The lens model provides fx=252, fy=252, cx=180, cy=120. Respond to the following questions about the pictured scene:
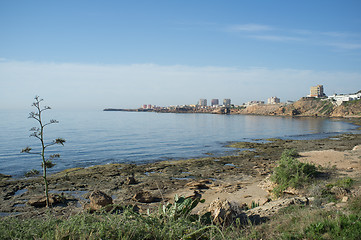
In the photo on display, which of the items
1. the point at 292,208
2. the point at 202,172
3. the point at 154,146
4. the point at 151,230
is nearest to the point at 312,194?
the point at 292,208

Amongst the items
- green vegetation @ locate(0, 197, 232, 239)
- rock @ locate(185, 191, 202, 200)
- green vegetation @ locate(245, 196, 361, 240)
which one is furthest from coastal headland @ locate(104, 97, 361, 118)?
green vegetation @ locate(0, 197, 232, 239)

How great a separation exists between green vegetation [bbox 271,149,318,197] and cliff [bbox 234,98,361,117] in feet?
360

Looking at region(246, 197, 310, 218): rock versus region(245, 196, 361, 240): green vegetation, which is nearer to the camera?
region(245, 196, 361, 240): green vegetation

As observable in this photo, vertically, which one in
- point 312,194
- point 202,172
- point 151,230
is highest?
point 151,230

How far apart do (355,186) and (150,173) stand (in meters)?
13.5

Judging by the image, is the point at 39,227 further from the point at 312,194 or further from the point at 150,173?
the point at 150,173

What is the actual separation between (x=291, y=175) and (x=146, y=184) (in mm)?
8891

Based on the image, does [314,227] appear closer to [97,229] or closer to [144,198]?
[97,229]

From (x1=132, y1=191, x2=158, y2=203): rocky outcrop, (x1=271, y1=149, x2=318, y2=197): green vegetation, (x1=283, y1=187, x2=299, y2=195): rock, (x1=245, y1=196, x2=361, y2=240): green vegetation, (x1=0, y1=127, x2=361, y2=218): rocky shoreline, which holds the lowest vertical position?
(x1=0, y1=127, x2=361, y2=218): rocky shoreline

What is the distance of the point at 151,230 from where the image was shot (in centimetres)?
422

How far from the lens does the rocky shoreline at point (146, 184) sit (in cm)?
1273

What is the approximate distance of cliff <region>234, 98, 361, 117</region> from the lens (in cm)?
10772

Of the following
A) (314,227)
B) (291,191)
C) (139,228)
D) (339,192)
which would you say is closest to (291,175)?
(291,191)

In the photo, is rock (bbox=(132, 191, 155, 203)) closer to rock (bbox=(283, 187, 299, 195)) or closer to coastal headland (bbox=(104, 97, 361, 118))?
rock (bbox=(283, 187, 299, 195))
